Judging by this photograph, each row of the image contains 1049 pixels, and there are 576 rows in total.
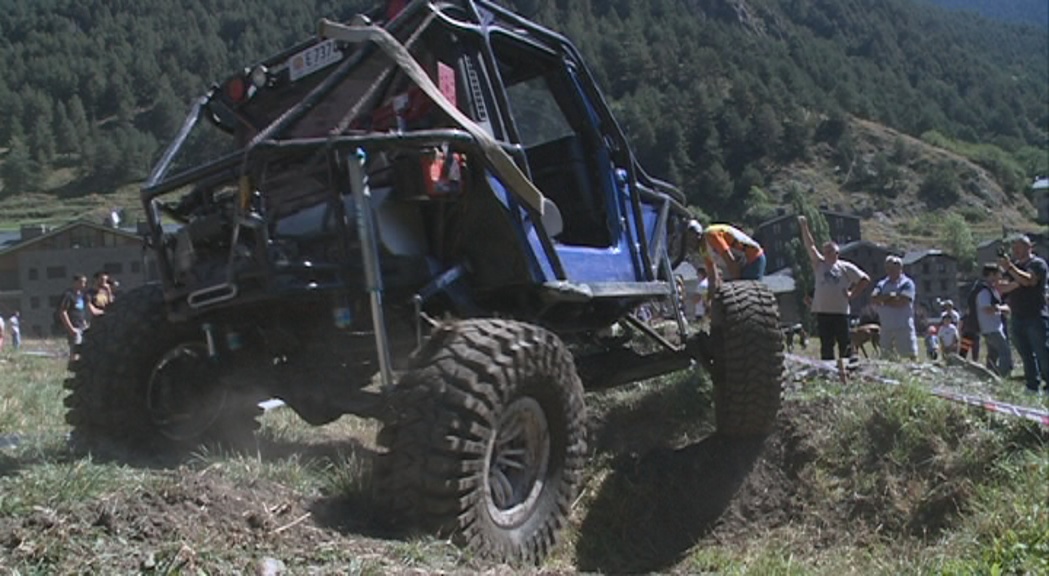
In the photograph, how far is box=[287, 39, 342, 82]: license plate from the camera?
5.09m

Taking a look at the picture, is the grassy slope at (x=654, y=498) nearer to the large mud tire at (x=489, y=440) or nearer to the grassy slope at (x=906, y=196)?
Result: the large mud tire at (x=489, y=440)

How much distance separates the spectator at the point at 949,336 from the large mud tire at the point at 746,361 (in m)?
9.81

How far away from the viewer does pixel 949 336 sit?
627 inches

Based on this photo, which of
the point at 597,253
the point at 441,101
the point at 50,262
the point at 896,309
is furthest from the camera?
the point at 50,262

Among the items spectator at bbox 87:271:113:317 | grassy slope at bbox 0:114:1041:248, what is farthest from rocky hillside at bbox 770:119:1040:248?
spectator at bbox 87:271:113:317

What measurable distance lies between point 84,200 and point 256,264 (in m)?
12.4

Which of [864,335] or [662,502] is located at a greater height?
[662,502]

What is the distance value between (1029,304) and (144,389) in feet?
26.0

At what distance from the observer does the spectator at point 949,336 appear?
1549cm

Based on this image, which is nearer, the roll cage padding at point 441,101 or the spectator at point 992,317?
the roll cage padding at point 441,101

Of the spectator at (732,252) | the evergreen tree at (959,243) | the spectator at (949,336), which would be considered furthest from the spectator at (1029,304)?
the evergreen tree at (959,243)

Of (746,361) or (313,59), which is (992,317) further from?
(313,59)

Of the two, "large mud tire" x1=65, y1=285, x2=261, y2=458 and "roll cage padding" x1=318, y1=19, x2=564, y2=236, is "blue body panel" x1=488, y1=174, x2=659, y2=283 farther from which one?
"large mud tire" x1=65, y1=285, x2=261, y2=458

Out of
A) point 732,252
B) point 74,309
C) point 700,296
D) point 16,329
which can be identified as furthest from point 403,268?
point 16,329
